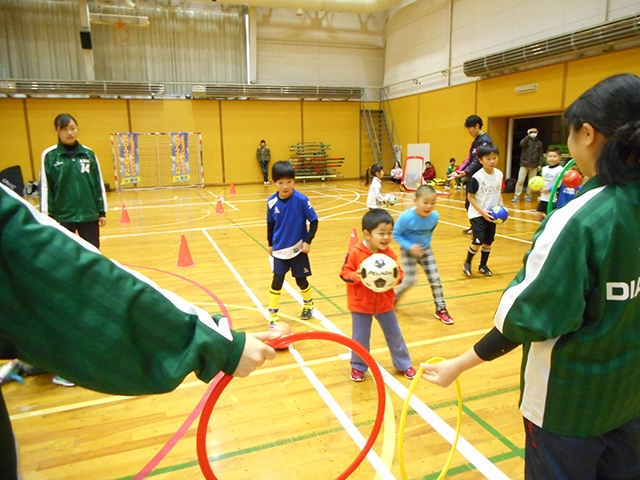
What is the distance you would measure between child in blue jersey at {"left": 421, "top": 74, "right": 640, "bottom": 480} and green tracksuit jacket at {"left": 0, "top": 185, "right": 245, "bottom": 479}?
3.14ft

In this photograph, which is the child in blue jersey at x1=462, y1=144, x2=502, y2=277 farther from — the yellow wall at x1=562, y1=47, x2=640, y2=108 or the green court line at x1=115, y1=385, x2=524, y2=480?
the yellow wall at x1=562, y1=47, x2=640, y2=108

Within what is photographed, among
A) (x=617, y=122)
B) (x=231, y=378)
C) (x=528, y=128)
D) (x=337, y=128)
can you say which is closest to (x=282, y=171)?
(x=231, y=378)

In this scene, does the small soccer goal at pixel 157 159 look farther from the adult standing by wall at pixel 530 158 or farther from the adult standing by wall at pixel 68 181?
the adult standing by wall at pixel 68 181

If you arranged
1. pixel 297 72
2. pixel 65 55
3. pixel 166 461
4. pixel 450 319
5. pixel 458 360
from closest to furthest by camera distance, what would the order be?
pixel 458 360 < pixel 166 461 < pixel 450 319 < pixel 65 55 < pixel 297 72

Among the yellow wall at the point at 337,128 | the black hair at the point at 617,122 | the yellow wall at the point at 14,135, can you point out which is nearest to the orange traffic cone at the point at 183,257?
the black hair at the point at 617,122

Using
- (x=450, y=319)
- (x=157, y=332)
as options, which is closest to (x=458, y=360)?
(x=157, y=332)

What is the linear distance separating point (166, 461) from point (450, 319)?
3.08 meters

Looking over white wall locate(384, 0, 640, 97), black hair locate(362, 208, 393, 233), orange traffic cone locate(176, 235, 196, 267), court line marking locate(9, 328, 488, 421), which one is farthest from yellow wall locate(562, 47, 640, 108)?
black hair locate(362, 208, 393, 233)

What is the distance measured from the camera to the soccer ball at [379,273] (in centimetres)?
321

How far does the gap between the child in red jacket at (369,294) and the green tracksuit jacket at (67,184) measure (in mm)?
2790

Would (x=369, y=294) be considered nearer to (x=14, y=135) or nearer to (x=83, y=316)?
(x=83, y=316)

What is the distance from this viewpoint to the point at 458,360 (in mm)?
1628

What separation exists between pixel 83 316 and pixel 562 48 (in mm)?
15081

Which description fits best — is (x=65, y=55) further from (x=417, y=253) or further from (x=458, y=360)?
(x=458, y=360)
